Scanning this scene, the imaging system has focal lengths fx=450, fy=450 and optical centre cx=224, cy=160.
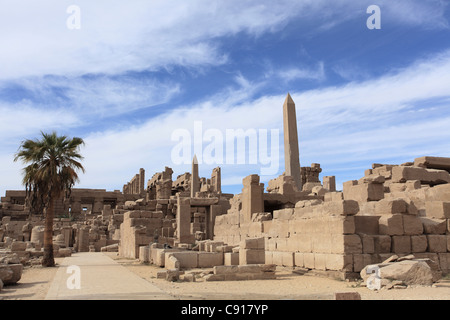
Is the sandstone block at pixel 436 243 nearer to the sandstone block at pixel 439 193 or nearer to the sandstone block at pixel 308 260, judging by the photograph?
the sandstone block at pixel 439 193

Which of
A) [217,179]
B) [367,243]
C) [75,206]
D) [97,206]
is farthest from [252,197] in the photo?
[75,206]

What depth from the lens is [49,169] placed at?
16.8m

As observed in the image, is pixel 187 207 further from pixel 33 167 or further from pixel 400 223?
pixel 400 223

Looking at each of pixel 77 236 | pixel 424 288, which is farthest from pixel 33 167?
pixel 77 236

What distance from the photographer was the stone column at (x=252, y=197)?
20688 millimetres

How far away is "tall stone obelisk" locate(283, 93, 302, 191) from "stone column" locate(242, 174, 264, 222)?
10.4m

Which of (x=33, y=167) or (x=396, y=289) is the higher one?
(x=33, y=167)

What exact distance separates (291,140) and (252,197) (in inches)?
444

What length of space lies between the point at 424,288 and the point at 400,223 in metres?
3.64

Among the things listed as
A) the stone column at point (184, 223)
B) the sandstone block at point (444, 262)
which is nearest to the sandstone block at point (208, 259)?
the sandstone block at point (444, 262)

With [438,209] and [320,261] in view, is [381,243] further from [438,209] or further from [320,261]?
[438,209]

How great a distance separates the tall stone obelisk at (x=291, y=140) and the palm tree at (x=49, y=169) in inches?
661

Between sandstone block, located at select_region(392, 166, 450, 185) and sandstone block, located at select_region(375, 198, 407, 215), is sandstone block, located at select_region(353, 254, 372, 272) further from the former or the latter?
sandstone block, located at select_region(392, 166, 450, 185)

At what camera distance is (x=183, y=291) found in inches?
379
